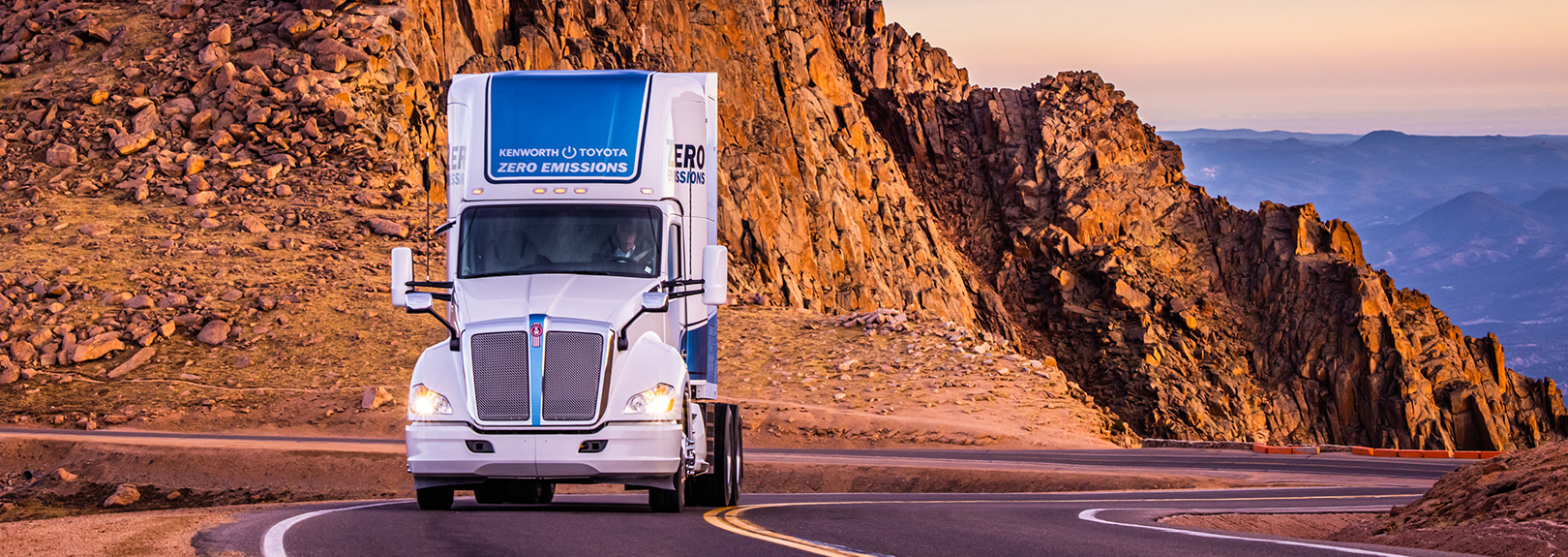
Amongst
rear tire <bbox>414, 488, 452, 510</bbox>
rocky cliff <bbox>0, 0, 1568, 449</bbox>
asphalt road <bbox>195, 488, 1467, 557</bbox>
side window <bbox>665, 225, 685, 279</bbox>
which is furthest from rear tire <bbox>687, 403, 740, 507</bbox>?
rocky cliff <bbox>0, 0, 1568, 449</bbox>

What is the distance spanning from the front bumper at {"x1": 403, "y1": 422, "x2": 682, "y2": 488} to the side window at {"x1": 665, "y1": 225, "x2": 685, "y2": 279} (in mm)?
1840

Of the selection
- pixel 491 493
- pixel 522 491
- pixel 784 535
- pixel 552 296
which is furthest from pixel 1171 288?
pixel 784 535

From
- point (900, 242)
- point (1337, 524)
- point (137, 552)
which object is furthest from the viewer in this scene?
point (900, 242)

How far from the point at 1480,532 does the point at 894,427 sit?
23843 mm

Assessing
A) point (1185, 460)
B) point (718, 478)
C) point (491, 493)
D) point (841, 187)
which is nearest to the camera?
point (491, 493)

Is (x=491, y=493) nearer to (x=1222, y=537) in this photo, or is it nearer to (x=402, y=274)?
(x=402, y=274)

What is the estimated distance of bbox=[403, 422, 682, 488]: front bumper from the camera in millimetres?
12883

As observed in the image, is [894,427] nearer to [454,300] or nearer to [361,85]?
[454,300]

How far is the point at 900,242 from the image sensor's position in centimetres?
7600

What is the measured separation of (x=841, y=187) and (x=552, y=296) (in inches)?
2352

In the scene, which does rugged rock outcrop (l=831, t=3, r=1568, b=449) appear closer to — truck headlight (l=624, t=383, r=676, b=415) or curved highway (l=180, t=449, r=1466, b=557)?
curved highway (l=180, t=449, r=1466, b=557)

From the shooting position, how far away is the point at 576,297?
13.3m

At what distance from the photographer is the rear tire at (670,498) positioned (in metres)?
13.7

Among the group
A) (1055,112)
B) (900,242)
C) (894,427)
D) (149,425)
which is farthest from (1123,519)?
(1055,112)
